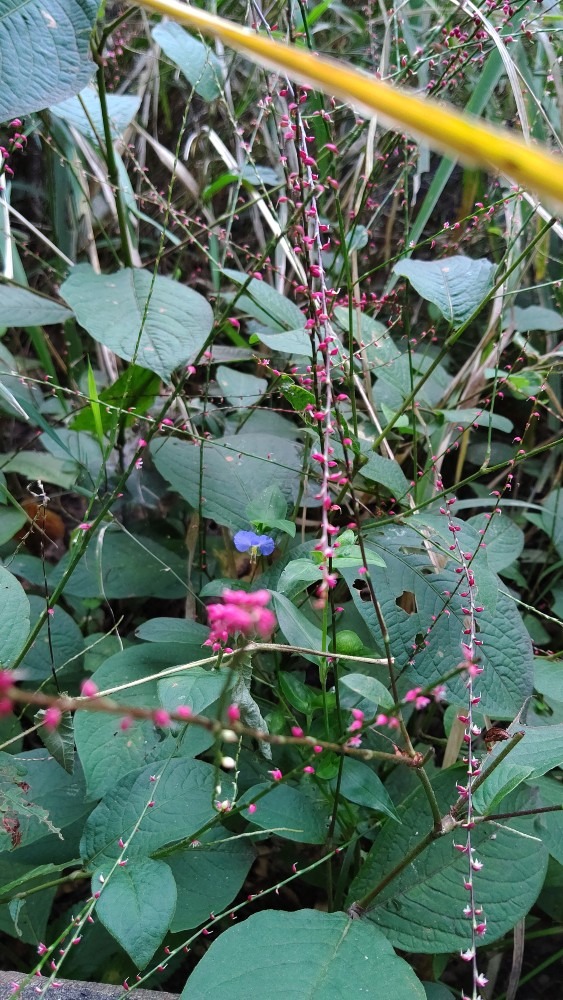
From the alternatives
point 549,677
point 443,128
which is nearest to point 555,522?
point 549,677

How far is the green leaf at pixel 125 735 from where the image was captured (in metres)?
0.86

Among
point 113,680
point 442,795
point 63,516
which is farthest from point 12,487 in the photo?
point 442,795

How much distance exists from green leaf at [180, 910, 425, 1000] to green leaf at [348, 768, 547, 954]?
0.05 meters

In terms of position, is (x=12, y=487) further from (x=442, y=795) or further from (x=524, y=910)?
(x=524, y=910)

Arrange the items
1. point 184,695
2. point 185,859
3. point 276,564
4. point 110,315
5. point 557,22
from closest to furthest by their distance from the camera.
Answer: point 184,695 → point 185,859 → point 276,564 → point 110,315 → point 557,22

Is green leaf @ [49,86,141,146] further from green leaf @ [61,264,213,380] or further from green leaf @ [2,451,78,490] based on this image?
green leaf @ [2,451,78,490]

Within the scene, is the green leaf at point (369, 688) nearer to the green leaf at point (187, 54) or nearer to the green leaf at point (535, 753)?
the green leaf at point (535, 753)

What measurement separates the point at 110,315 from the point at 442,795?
818 millimetres

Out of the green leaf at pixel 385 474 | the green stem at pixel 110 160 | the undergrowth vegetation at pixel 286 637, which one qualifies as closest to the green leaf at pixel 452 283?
the undergrowth vegetation at pixel 286 637

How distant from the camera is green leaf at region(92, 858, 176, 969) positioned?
2.29ft

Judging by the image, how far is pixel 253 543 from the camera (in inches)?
37.1

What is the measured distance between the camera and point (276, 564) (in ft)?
3.37

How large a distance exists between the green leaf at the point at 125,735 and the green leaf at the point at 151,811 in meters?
0.02

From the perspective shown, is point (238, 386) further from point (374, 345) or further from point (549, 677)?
point (549, 677)
